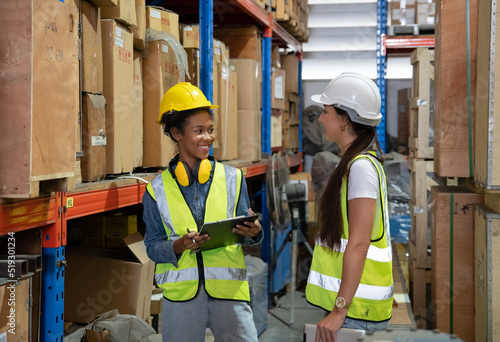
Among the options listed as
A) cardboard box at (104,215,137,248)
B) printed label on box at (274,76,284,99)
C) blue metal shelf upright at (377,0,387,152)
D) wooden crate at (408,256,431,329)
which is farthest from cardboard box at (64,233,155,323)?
blue metal shelf upright at (377,0,387,152)

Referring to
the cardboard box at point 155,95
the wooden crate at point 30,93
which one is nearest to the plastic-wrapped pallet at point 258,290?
the cardboard box at point 155,95

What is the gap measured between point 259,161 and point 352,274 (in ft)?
13.2

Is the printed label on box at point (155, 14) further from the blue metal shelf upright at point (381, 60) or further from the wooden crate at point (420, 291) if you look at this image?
the blue metal shelf upright at point (381, 60)

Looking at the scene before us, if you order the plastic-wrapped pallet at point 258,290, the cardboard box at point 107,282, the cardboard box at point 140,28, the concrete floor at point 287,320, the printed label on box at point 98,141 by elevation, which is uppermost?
the cardboard box at point 140,28

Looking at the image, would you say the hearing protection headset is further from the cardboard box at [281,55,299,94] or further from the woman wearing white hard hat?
the cardboard box at [281,55,299,94]

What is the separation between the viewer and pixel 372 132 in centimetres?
254

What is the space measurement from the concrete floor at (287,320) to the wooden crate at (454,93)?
2.67 meters

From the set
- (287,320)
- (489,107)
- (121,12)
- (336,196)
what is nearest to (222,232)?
(336,196)

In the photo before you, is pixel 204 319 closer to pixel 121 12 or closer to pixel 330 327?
pixel 330 327

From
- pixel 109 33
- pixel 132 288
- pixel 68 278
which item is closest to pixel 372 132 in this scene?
pixel 109 33

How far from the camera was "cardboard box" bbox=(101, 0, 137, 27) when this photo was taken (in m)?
3.25

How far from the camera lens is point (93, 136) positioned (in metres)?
3.03

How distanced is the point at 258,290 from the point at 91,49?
3.37m

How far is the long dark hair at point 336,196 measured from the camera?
2.44 m
